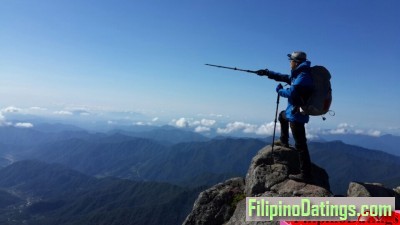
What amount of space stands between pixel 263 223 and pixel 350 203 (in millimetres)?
3278

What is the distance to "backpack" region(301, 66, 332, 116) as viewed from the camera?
47.6ft

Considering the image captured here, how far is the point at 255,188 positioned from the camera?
16.8 m

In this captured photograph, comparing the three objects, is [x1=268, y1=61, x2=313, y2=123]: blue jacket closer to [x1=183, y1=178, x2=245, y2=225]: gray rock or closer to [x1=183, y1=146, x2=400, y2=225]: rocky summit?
[x1=183, y1=146, x2=400, y2=225]: rocky summit

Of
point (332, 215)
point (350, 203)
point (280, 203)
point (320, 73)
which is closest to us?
point (332, 215)

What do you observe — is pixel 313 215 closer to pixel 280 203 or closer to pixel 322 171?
pixel 280 203

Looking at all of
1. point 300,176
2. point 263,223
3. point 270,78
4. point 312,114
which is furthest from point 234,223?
point 270,78

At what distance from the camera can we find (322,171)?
19.0 metres

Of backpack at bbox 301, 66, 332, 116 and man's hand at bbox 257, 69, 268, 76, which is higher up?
man's hand at bbox 257, 69, 268, 76

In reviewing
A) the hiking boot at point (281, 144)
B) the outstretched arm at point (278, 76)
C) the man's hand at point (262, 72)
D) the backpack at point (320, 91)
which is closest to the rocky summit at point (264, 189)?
the hiking boot at point (281, 144)

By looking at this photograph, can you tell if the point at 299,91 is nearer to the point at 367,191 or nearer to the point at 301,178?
the point at 301,178

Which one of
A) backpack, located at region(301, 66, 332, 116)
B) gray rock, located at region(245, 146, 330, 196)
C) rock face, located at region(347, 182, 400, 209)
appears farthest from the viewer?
gray rock, located at region(245, 146, 330, 196)

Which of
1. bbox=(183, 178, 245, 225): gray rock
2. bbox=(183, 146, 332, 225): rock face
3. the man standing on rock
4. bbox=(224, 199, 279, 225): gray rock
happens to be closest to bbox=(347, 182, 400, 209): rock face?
bbox=(183, 146, 332, 225): rock face

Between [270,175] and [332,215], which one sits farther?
[270,175]

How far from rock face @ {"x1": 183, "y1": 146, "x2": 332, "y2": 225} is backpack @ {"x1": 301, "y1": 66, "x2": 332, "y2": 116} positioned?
352cm
